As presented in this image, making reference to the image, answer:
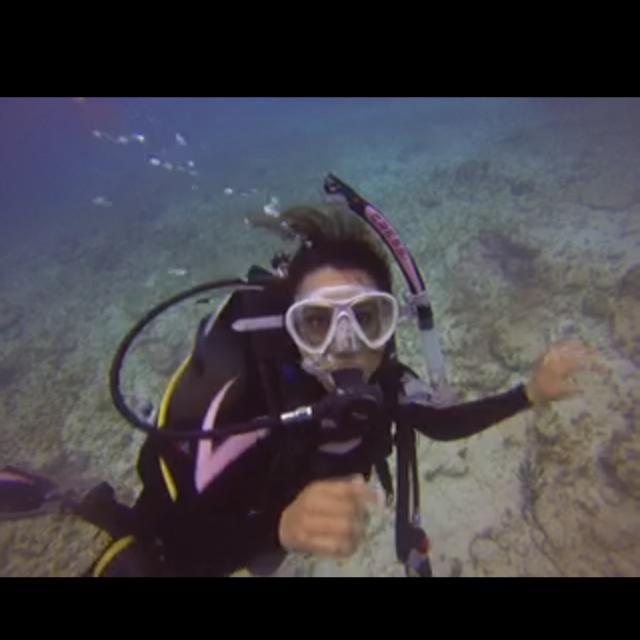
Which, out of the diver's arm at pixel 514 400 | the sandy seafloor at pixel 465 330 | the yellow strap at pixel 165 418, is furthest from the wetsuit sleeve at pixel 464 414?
the sandy seafloor at pixel 465 330

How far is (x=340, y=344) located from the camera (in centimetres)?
304

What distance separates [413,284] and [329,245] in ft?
2.34

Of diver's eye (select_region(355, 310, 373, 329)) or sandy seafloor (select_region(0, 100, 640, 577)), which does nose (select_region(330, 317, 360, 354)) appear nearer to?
diver's eye (select_region(355, 310, 373, 329))

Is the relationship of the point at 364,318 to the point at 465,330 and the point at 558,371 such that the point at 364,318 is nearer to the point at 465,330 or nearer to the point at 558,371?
the point at 558,371

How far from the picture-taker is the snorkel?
137 inches

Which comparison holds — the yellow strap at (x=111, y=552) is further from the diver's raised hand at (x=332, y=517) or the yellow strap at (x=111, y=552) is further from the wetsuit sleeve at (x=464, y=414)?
the wetsuit sleeve at (x=464, y=414)

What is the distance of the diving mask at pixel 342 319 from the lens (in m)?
3.04

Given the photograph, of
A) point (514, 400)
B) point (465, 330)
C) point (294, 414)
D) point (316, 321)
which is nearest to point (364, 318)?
point (316, 321)

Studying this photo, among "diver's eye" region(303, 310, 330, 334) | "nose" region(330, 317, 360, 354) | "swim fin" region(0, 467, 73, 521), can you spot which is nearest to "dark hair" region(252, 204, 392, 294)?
"diver's eye" region(303, 310, 330, 334)

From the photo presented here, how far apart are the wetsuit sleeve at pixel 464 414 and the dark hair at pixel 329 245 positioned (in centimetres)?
98

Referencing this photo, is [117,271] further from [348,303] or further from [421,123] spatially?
[421,123]

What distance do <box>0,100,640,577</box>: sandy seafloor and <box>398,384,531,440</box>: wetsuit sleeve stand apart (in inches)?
102

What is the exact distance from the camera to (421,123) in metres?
35.2

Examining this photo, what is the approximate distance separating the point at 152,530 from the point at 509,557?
413 centimetres
